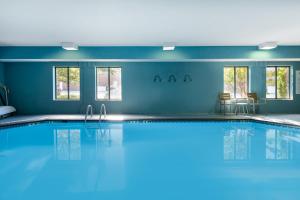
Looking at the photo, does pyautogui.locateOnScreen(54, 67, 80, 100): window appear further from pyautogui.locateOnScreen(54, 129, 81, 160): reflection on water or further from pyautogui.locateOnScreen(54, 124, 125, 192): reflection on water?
pyautogui.locateOnScreen(54, 129, 81, 160): reflection on water

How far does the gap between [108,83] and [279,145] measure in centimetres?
582

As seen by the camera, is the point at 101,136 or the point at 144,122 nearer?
the point at 101,136

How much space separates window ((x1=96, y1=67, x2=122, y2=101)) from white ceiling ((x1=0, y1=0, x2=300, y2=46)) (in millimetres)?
2207

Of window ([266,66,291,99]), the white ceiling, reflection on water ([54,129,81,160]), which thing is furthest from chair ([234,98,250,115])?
reflection on water ([54,129,81,160])

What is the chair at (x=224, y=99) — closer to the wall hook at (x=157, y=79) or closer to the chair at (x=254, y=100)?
the chair at (x=254, y=100)

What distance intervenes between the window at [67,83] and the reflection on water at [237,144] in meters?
5.39

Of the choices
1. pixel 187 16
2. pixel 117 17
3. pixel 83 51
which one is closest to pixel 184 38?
pixel 187 16

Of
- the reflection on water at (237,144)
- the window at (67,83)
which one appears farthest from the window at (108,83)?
the reflection on water at (237,144)

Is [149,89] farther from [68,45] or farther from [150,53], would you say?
[68,45]

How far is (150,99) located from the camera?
8688mm

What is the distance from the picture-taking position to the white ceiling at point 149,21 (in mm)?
3680

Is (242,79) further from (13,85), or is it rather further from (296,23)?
(13,85)

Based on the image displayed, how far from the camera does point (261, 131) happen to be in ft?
20.6

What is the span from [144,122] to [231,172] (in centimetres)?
415
